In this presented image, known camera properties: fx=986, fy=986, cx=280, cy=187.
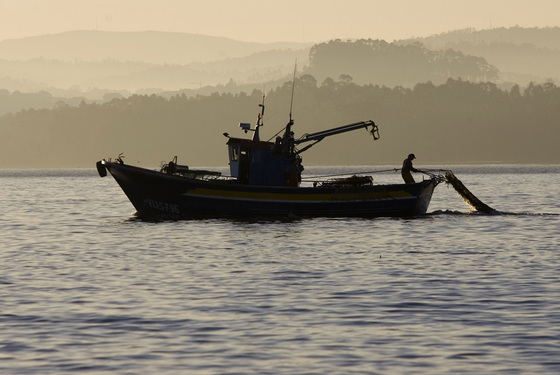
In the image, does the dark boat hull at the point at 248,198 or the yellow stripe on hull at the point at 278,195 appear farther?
the dark boat hull at the point at 248,198

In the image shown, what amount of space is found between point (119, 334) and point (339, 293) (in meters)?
7.20

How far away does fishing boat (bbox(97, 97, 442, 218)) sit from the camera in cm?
4919

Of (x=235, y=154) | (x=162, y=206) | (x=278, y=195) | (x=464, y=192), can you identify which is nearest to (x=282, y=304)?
(x=278, y=195)

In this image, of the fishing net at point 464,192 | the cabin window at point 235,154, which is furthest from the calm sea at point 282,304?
the fishing net at point 464,192

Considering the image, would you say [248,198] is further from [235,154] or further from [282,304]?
[282,304]

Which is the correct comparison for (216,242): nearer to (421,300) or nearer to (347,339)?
(421,300)

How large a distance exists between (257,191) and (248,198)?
57 cm

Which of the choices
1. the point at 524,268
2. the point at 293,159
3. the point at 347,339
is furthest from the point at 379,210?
the point at 347,339

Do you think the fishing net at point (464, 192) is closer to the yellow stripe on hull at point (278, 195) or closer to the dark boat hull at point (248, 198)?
the dark boat hull at point (248, 198)

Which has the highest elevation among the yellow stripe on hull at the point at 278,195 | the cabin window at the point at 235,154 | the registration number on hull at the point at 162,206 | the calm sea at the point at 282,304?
the cabin window at the point at 235,154

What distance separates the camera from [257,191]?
49.0 meters

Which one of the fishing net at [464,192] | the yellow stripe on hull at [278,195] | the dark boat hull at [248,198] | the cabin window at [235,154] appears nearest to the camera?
the yellow stripe on hull at [278,195]

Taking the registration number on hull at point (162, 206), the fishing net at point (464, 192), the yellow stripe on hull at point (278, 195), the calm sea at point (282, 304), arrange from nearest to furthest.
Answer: the calm sea at point (282, 304) → the yellow stripe on hull at point (278, 195) → the registration number on hull at point (162, 206) → the fishing net at point (464, 192)

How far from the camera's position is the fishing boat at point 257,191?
49.2 metres
